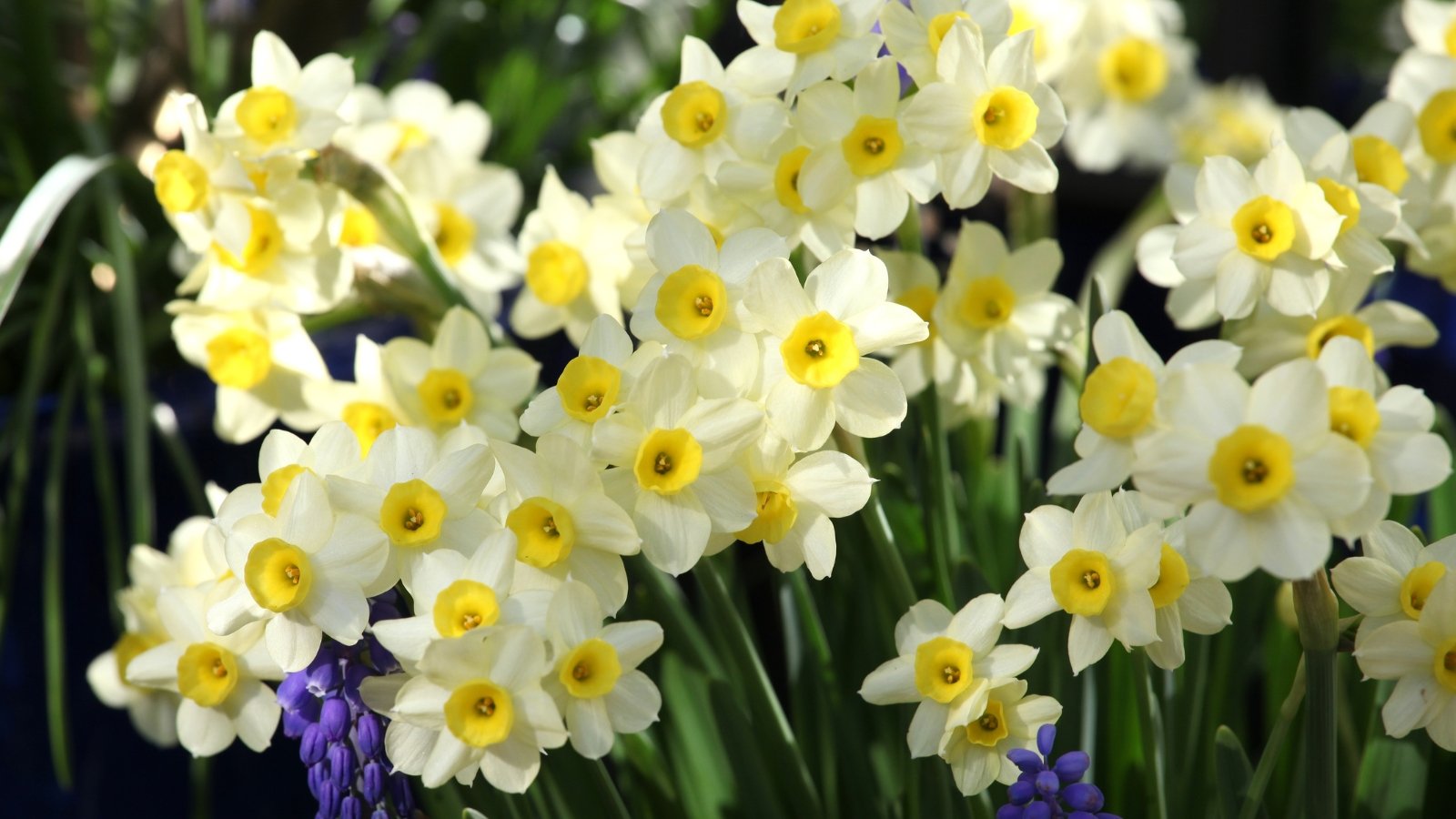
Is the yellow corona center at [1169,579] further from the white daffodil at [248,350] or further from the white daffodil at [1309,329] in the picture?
the white daffodil at [248,350]

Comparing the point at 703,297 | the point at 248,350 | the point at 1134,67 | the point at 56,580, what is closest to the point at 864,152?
the point at 703,297

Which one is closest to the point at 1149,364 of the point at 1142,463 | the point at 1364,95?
the point at 1142,463

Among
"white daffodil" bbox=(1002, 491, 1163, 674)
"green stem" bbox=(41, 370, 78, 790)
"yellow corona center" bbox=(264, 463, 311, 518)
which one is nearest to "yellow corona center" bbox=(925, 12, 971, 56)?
"white daffodil" bbox=(1002, 491, 1163, 674)

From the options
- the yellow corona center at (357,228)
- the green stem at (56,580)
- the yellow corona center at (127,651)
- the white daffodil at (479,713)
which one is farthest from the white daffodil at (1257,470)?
the green stem at (56,580)

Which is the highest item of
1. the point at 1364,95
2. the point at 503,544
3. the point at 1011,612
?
the point at 503,544

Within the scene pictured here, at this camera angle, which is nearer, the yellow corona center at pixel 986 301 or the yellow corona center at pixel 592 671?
the yellow corona center at pixel 592 671

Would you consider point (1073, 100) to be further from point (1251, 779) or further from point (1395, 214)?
point (1251, 779)
